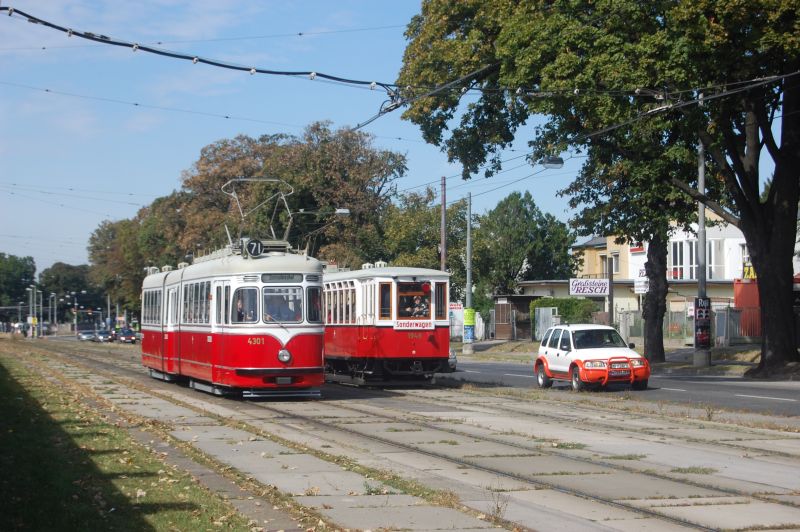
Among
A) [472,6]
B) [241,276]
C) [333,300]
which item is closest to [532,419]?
[241,276]

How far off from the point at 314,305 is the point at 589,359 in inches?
276

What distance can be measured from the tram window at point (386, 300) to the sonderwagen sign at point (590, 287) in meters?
34.0

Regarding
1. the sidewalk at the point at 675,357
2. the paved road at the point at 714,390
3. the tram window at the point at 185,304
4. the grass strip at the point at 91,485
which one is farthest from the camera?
the sidewalk at the point at 675,357

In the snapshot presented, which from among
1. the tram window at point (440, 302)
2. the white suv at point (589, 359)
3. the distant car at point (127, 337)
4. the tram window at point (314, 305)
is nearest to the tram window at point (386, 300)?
the tram window at point (440, 302)

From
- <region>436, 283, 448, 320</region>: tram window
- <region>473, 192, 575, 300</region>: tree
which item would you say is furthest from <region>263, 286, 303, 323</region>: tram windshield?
<region>473, 192, 575, 300</region>: tree

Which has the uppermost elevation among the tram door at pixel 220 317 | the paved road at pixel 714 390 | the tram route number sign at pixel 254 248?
Result: the tram route number sign at pixel 254 248

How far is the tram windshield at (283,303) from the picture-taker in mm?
22734

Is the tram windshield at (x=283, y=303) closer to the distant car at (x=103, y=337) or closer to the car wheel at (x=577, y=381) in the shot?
the car wheel at (x=577, y=381)

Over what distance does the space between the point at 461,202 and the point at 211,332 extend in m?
46.3

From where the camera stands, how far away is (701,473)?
12062 millimetres

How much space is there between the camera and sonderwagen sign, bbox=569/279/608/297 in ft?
197

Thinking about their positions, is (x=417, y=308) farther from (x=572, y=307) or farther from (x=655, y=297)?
(x=572, y=307)

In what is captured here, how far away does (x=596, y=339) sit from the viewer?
2689 centimetres

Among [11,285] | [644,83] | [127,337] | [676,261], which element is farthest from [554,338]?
[11,285]
